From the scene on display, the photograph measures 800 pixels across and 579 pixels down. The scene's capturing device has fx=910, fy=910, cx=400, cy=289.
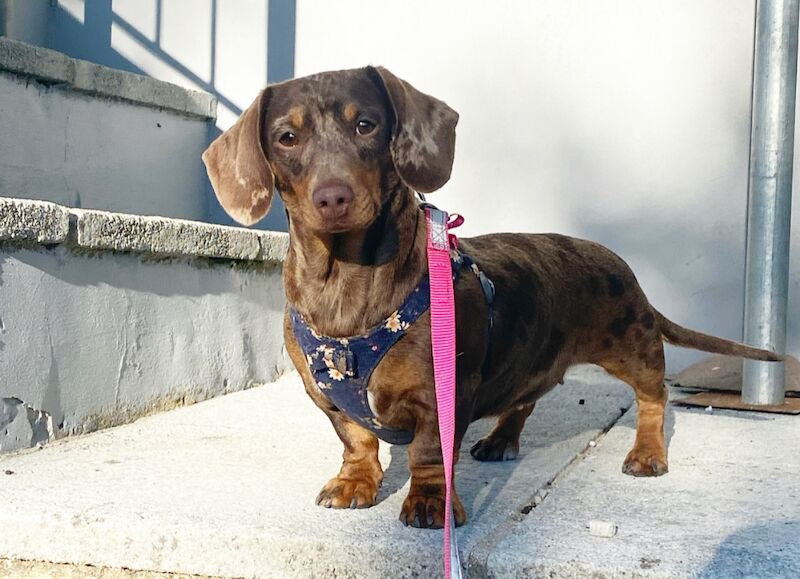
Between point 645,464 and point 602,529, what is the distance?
599 mm

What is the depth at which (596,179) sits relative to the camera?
4.14 metres

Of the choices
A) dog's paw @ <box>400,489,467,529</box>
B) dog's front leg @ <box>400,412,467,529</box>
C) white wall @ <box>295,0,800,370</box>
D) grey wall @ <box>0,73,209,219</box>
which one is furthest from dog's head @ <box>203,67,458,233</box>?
white wall @ <box>295,0,800,370</box>

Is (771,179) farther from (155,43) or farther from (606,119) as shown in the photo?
(155,43)

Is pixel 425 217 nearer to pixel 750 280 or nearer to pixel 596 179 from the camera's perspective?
pixel 750 280

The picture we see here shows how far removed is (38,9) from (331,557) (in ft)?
13.7

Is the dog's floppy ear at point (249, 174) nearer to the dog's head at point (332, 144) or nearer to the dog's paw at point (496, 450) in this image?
the dog's head at point (332, 144)

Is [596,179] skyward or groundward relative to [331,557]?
skyward

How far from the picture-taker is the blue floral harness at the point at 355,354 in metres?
2.00

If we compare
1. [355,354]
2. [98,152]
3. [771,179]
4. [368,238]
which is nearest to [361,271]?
[368,238]

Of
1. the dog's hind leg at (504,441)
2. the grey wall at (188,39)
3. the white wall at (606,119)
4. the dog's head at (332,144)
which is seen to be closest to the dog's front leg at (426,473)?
the dog's head at (332,144)

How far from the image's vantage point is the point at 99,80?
4059 mm

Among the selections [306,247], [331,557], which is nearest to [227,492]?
[331,557]

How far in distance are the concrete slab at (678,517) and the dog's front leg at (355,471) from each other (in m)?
0.40

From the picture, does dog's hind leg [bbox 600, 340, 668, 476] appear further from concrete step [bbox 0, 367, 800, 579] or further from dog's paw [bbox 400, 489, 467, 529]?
dog's paw [bbox 400, 489, 467, 529]
